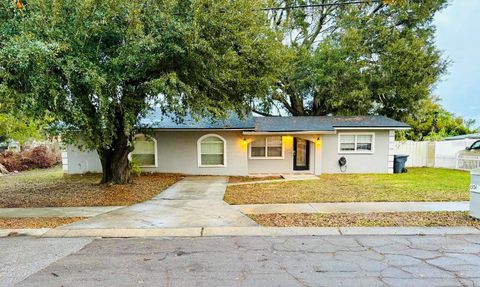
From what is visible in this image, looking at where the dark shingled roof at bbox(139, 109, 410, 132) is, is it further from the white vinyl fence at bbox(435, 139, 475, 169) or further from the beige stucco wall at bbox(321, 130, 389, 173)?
the white vinyl fence at bbox(435, 139, 475, 169)

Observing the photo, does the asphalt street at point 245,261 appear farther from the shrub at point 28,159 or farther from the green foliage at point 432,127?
the green foliage at point 432,127

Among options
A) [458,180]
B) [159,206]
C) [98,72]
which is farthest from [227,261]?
[458,180]

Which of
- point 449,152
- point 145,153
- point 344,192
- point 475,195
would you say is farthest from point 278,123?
point 449,152

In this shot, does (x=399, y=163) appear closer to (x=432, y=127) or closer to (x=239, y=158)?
(x=239, y=158)

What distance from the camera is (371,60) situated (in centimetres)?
1989

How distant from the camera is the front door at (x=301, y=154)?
16859mm

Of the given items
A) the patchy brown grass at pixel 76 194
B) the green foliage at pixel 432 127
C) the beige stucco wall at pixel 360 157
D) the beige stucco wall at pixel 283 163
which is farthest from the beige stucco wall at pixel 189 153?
the green foliage at pixel 432 127

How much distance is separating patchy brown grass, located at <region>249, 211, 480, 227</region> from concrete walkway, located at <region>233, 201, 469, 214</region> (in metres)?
0.32

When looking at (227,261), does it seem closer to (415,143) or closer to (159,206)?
(159,206)

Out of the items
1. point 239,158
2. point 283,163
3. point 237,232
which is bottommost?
point 237,232

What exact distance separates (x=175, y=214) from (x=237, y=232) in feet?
7.03

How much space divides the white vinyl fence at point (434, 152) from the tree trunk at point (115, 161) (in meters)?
16.0

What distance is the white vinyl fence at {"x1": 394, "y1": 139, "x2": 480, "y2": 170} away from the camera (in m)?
17.9

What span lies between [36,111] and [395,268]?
8265 mm
